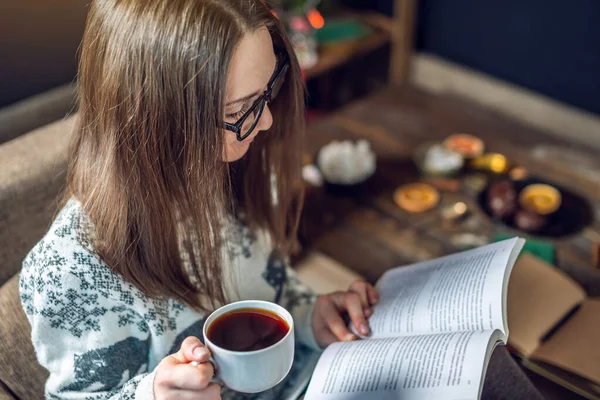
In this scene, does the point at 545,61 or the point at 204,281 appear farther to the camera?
the point at 545,61

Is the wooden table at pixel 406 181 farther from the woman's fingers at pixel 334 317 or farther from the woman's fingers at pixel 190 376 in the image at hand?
the woman's fingers at pixel 190 376

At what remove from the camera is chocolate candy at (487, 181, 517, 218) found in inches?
58.4

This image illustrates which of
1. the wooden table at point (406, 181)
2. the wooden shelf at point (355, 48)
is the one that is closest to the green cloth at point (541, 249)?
the wooden table at point (406, 181)

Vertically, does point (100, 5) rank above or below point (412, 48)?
above

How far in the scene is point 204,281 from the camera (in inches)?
37.2

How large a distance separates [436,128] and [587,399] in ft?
3.13

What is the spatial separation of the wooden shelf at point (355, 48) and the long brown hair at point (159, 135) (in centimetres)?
133

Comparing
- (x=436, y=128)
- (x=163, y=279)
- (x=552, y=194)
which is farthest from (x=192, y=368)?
(x=436, y=128)

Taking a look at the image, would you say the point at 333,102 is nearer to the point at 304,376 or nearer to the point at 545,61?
the point at 545,61

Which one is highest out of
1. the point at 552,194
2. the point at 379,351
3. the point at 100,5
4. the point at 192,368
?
the point at 100,5

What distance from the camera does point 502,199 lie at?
150cm

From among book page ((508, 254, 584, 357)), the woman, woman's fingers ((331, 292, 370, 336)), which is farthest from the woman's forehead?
book page ((508, 254, 584, 357))

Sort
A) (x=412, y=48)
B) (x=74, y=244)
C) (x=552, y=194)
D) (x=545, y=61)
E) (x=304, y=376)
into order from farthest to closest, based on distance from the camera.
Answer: (x=412, y=48) → (x=545, y=61) → (x=552, y=194) → (x=304, y=376) → (x=74, y=244)

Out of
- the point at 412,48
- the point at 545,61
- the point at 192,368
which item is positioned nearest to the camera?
the point at 192,368
